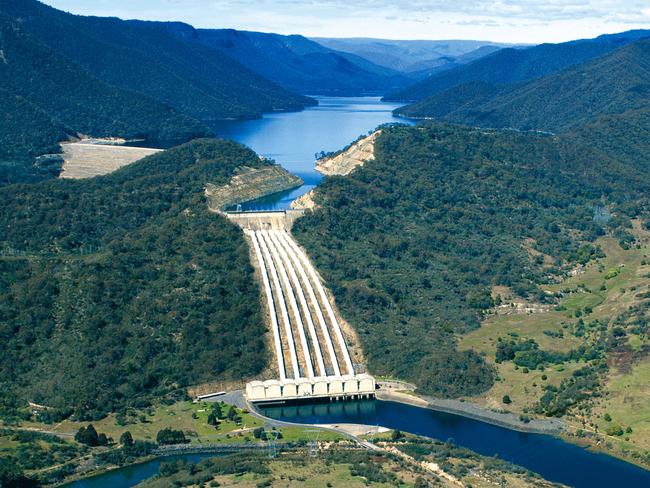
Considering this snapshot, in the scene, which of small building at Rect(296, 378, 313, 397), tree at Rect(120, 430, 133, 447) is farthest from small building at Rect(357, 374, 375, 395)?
tree at Rect(120, 430, 133, 447)

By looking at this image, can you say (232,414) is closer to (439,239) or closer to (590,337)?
(590,337)

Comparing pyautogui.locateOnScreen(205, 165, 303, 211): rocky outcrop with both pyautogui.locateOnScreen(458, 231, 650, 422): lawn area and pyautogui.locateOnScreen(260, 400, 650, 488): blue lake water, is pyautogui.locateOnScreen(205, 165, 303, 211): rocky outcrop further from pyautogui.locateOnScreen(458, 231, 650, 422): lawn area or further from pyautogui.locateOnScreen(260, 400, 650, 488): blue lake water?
pyautogui.locateOnScreen(260, 400, 650, 488): blue lake water

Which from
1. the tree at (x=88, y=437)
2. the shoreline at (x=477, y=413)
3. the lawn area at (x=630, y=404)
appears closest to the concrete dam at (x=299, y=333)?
the shoreline at (x=477, y=413)

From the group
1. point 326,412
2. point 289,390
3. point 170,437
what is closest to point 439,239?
point 289,390

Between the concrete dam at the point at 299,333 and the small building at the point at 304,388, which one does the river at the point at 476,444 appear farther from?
the concrete dam at the point at 299,333

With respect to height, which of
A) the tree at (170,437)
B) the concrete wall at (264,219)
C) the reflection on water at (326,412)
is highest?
the concrete wall at (264,219)

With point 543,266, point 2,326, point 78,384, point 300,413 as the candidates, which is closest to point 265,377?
point 300,413
